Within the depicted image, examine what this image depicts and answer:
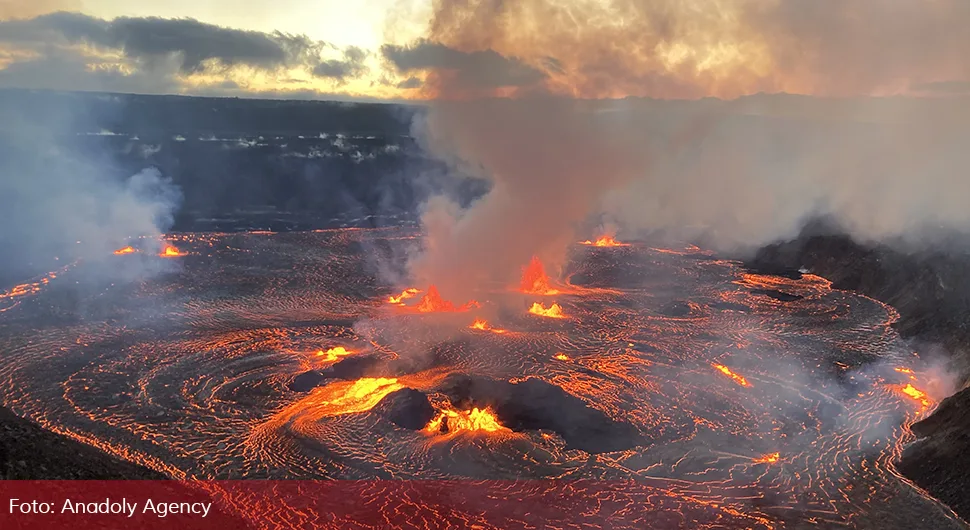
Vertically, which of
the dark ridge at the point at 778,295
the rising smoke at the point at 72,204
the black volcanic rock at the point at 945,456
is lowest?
the rising smoke at the point at 72,204

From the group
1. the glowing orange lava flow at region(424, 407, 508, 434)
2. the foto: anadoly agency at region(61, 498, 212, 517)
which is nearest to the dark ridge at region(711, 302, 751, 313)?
the glowing orange lava flow at region(424, 407, 508, 434)

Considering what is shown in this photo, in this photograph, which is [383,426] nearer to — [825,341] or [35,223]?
[825,341]

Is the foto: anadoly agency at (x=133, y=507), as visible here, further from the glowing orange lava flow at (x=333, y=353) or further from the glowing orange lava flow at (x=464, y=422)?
the glowing orange lava flow at (x=333, y=353)

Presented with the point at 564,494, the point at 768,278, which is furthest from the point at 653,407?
the point at 768,278

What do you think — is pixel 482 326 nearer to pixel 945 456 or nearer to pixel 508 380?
pixel 508 380

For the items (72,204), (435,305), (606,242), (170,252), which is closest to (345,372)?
(435,305)

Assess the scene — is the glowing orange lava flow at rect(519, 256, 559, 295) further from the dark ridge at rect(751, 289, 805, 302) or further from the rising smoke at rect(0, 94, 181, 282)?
the rising smoke at rect(0, 94, 181, 282)

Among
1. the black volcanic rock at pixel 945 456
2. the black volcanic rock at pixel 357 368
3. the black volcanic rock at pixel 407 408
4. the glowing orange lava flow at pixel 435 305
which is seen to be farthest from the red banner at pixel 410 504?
the glowing orange lava flow at pixel 435 305

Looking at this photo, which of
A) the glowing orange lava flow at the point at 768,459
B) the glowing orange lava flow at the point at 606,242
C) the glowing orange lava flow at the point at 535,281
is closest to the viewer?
the glowing orange lava flow at the point at 768,459

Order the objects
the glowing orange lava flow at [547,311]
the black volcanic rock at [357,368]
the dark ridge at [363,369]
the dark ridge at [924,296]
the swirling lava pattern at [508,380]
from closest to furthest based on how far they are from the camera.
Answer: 1. the swirling lava pattern at [508,380]
2. the dark ridge at [924,296]
3. the dark ridge at [363,369]
4. the black volcanic rock at [357,368]
5. the glowing orange lava flow at [547,311]
